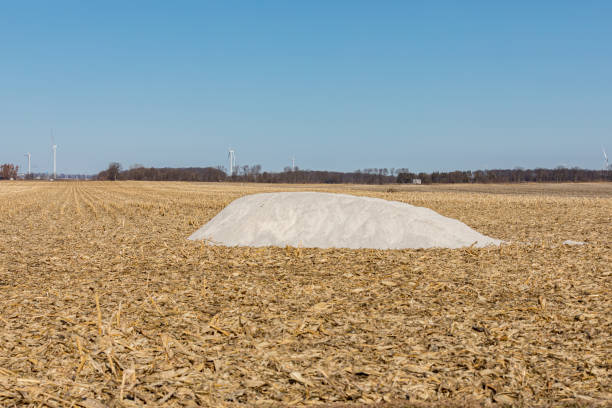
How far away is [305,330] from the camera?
6930mm

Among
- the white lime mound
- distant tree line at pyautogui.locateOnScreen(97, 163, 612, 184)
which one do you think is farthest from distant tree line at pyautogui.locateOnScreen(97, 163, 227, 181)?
the white lime mound

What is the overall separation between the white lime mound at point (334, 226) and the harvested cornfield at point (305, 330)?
7.01ft

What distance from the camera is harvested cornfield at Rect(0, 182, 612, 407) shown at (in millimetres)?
5129

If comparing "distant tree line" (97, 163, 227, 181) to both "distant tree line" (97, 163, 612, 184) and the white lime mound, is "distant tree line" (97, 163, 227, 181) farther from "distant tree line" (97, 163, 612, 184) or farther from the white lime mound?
the white lime mound

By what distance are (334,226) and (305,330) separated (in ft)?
30.8

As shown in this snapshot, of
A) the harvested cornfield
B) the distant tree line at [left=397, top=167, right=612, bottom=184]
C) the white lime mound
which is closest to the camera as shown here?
the harvested cornfield

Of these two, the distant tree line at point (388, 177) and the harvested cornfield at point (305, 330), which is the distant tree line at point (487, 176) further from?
the harvested cornfield at point (305, 330)

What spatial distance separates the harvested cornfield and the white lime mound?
2136mm

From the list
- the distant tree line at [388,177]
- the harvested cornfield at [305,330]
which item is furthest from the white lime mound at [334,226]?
the distant tree line at [388,177]

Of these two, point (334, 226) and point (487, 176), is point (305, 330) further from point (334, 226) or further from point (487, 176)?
point (487, 176)

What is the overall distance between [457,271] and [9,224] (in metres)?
21.9

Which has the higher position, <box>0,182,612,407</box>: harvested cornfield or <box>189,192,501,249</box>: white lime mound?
<box>189,192,501,249</box>: white lime mound

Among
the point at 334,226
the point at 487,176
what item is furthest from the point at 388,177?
the point at 334,226

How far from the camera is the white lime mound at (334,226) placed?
50.4ft
